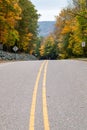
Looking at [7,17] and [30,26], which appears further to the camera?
[30,26]

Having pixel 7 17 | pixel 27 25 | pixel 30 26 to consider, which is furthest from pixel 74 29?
pixel 7 17

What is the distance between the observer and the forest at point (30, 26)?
181 ft

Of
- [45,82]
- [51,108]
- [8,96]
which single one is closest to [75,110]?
[51,108]

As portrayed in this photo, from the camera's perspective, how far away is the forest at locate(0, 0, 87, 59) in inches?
2169

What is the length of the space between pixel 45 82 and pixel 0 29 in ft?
123

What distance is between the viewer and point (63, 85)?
16359 millimetres

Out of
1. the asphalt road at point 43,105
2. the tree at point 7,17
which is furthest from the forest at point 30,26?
the asphalt road at point 43,105

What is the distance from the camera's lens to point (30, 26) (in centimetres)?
8444

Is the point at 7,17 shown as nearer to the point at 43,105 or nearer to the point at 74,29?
the point at 74,29

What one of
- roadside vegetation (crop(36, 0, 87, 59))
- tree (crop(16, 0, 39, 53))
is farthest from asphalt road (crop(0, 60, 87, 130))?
tree (crop(16, 0, 39, 53))

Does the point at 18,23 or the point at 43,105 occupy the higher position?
the point at 18,23

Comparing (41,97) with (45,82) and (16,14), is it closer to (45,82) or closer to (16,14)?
(45,82)

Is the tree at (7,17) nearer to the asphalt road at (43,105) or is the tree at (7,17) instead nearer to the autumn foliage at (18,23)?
the autumn foliage at (18,23)

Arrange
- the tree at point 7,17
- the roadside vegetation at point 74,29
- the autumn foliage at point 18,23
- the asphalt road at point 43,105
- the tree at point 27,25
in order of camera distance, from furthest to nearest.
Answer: the tree at point 27,25, the roadside vegetation at point 74,29, the autumn foliage at point 18,23, the tree at point 7,17, the asphalt road at point 43,105
